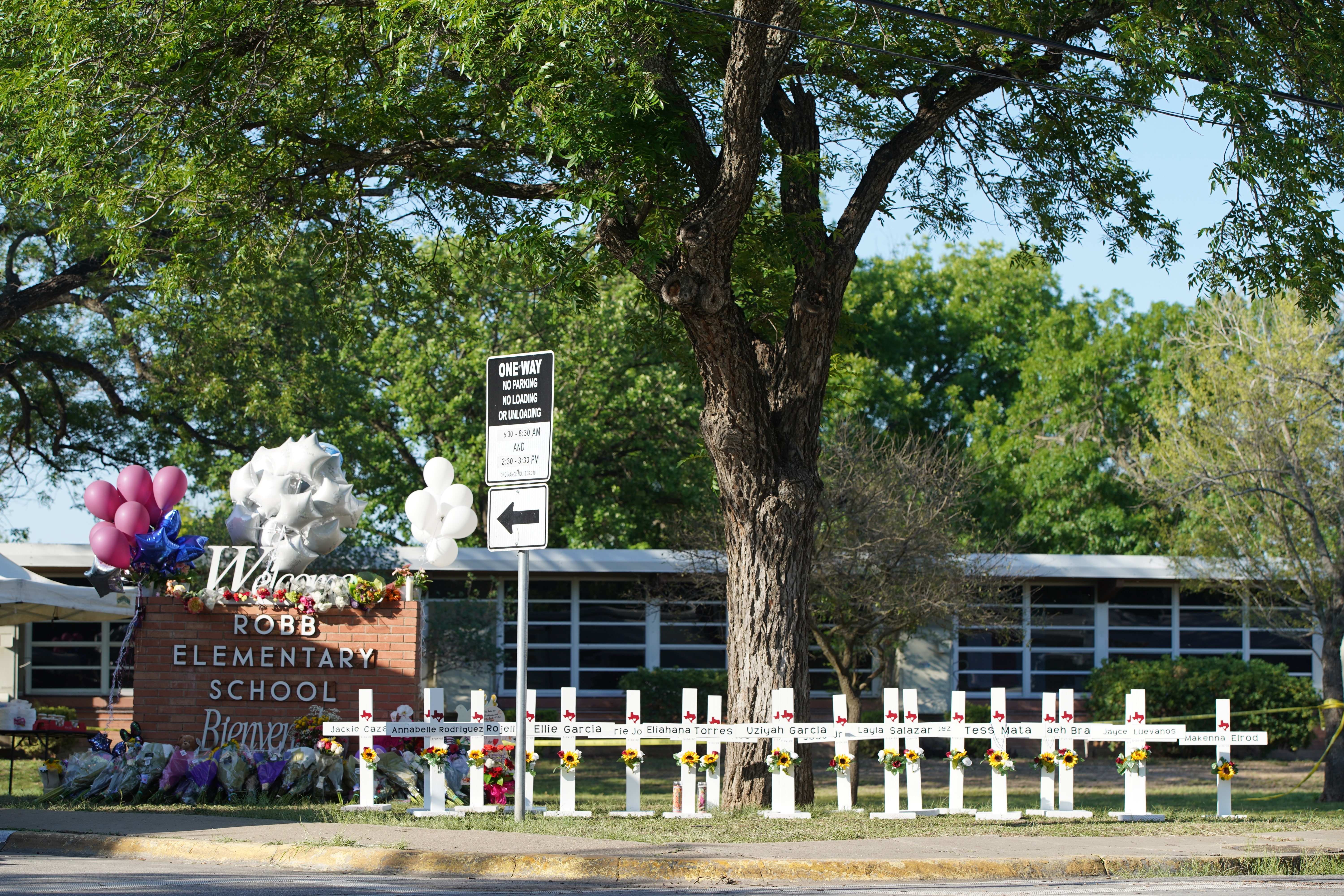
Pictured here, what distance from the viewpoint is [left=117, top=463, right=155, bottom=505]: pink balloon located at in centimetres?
1412

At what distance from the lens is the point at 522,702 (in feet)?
34.0

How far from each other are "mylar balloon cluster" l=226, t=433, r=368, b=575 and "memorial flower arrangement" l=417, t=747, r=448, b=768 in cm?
349

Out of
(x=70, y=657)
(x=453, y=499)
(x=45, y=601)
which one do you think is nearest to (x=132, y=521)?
(x=45, y=601)

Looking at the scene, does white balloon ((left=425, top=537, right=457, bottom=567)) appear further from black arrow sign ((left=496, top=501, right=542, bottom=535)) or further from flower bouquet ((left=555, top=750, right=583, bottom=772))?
black arrow sign ((left=496, top=501, right=542, bottom=535))

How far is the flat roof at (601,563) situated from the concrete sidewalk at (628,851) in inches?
459

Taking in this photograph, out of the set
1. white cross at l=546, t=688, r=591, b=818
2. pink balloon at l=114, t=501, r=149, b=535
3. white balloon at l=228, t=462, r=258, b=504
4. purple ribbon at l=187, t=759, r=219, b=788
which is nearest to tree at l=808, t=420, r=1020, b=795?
white cross at l=546, t=688, r=591, b=818

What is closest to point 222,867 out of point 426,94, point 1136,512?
point 426,94

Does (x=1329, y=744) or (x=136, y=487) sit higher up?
(x=136, y=487)

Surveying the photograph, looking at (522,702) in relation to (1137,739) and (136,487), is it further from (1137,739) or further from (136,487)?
(136,487)

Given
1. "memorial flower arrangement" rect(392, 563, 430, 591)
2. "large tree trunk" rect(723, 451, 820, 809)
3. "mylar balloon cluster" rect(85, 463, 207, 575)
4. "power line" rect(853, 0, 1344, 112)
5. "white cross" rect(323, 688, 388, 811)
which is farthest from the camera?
"mylar balloon cluster" rect(85, 463, 207, 575)

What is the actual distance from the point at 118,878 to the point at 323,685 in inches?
199

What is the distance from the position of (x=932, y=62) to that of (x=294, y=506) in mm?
7743

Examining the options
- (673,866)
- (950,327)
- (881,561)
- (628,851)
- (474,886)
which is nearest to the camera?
(474,886)

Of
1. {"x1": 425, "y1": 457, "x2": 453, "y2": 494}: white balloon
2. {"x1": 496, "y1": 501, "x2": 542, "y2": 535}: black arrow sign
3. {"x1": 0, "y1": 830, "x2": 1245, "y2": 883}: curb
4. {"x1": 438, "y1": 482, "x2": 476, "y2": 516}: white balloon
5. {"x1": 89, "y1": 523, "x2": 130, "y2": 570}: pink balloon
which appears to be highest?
{"x1": 425, "y1": 457, "x2": 453, "y2": 494}: white balloon
